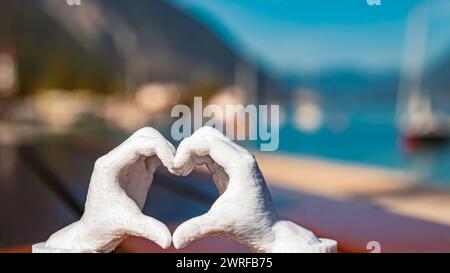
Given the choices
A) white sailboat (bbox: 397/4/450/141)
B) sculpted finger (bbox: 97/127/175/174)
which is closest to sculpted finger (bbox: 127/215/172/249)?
sculpted finger (bbox: 97/127/175/174)

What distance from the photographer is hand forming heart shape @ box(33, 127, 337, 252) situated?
4.32 feet

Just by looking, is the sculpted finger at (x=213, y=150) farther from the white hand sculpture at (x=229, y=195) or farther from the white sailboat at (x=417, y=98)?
the white sailboat at (x=417, y=98)

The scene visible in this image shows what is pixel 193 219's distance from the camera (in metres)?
1.32

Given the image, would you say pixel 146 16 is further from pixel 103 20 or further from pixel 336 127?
pixel 336 127

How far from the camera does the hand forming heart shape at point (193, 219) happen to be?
4.32 feet

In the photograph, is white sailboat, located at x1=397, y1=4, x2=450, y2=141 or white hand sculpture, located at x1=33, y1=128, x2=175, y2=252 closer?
white hand sculpture, located at x1=33, y1=128, x2=175, y2=252

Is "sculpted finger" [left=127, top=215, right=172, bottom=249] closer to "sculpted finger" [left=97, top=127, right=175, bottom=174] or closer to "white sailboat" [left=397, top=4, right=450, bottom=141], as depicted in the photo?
"sculpted finger" [left=97, top=127, right=175, bottom=174]

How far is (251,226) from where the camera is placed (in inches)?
52.8

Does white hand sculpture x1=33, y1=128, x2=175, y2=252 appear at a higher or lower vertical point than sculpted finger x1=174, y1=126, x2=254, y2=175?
lower

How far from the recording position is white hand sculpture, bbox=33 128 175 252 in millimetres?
1324

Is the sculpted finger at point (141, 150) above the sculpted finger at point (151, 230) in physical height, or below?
above

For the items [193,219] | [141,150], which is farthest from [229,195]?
[141,150]

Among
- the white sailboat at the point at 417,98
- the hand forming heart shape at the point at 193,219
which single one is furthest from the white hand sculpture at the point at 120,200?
the white sailboat at the point at 417,98

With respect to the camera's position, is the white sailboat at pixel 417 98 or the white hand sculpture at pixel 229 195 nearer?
the white hand sculpture at pixel 229 195
